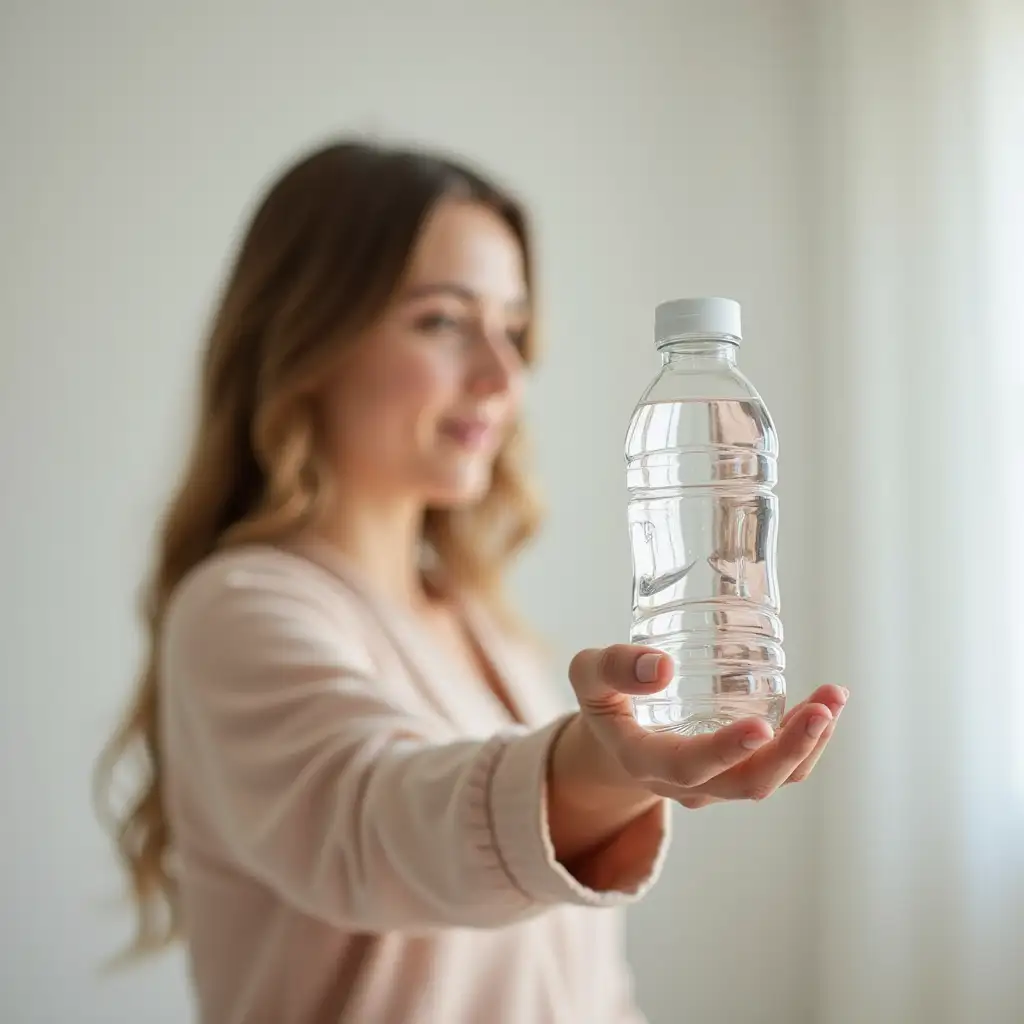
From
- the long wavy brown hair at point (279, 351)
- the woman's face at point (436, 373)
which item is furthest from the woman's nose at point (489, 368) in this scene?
the long wavy brown hair at point (279, 351)

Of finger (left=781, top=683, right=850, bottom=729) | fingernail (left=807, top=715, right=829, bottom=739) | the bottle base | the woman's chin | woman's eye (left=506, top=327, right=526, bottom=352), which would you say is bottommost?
fingernail (left=807, top=715, right=829, bottom=739)

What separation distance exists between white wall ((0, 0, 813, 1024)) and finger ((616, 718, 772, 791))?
1355 mm

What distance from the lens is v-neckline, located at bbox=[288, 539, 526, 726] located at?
1205mm

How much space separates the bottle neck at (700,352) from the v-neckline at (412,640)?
0.50 m

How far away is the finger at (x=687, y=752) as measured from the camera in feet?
1.89

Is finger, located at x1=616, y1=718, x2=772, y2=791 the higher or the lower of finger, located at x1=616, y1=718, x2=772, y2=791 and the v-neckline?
the lower

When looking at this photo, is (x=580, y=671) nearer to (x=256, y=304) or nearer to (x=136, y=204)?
(x=256, y=304)

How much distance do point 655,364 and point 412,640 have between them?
101cm

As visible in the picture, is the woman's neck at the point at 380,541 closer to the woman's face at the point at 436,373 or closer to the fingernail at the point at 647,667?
the woman's face at the point at 436,373

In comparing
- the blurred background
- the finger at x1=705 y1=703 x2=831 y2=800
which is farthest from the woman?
the blurred background

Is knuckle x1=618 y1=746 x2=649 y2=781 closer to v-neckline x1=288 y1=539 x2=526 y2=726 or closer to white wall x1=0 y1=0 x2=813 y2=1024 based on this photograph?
v-neckline x1=288 y1=539 x2=526 y2=726

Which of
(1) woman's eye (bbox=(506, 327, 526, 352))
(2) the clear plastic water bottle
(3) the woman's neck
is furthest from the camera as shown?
(1) woman's eye (bbox=(506, 327, 526, 352))

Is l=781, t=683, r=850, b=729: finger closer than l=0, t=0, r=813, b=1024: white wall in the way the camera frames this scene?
Yes

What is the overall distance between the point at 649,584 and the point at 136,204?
1.33 m
